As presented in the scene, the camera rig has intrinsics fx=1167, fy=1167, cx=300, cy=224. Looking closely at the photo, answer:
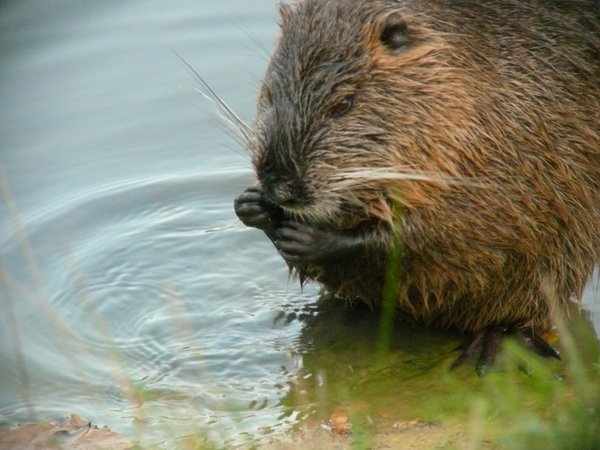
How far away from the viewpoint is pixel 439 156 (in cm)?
429

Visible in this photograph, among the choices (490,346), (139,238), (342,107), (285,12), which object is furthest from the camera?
(139,238)

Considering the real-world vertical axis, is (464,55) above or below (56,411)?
above

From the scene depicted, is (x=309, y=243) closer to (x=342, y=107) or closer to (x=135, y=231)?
(x=342, y=107)

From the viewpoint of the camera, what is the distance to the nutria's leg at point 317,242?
4289 mm

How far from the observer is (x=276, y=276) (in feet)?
18.0

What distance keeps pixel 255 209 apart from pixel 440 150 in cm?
72

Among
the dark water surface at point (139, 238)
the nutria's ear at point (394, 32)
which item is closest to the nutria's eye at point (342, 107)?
the nutria's ear at point (394, 32)

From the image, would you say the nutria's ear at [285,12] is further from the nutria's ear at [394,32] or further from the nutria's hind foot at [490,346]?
the nutria's hind foot at [490,346]

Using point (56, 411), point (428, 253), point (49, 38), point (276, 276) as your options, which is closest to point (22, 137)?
point (49, 38)

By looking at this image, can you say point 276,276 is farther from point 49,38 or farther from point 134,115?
point 49,38

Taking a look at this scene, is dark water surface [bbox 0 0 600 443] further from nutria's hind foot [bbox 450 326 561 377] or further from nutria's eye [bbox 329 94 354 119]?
nutria's eye [bbox 329 94 354 119]

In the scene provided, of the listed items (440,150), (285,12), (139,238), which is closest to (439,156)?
(440,150)

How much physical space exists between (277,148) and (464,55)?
862 mm

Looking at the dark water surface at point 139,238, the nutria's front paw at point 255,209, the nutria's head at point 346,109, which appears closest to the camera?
the nutria's head at point 346,109
